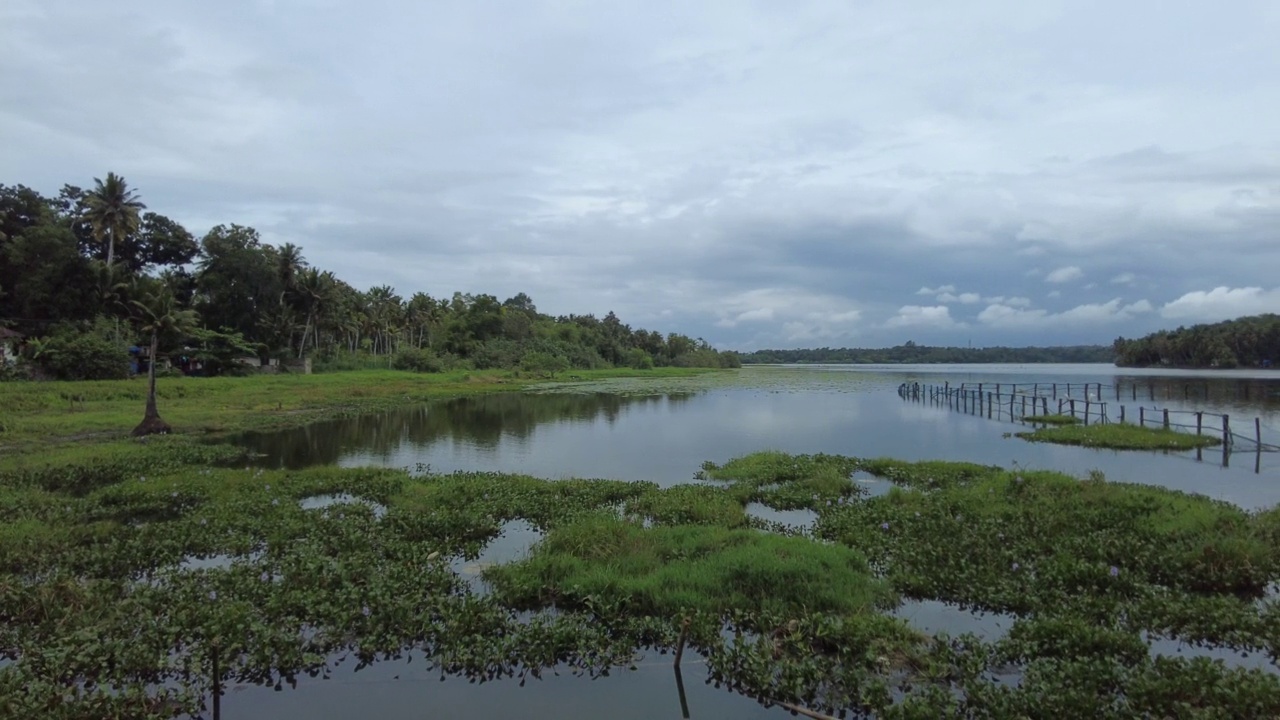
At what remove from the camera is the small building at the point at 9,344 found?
143 feet

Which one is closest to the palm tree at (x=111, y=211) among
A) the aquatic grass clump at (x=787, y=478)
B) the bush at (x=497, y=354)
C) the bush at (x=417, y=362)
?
the bush at (x=417, y=362)

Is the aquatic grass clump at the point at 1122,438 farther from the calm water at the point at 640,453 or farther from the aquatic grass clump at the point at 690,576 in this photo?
the aquatic grass clump at the point at 690,576

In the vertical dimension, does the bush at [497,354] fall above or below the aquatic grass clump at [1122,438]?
above

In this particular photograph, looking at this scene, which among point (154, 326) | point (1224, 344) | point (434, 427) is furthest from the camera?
point (1224, 344)

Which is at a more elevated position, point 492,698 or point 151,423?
point 151,423

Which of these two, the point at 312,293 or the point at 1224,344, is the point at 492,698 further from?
the point at 1224,344

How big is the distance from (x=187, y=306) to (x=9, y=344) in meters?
15.0

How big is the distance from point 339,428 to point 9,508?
17.9m

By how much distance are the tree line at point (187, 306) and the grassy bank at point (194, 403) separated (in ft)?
11.5

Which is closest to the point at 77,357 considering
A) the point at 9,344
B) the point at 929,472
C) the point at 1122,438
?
the point at 9,344

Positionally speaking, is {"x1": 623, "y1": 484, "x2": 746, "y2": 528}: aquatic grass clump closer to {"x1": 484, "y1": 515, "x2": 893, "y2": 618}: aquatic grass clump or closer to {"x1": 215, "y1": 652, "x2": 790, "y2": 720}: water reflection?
{"x1": 484, "y1": 515, "x2": 893, "y2": 618}: aquatic grass clump

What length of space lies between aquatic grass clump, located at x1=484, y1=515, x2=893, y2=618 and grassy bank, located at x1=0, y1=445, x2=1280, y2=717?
4 centimetres

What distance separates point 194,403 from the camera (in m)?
37.1

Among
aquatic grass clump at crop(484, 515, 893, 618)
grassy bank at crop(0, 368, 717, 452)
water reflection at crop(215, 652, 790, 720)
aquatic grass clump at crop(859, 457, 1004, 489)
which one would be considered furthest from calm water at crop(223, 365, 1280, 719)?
grassy bank at crop(0, 368, 717, 452)
